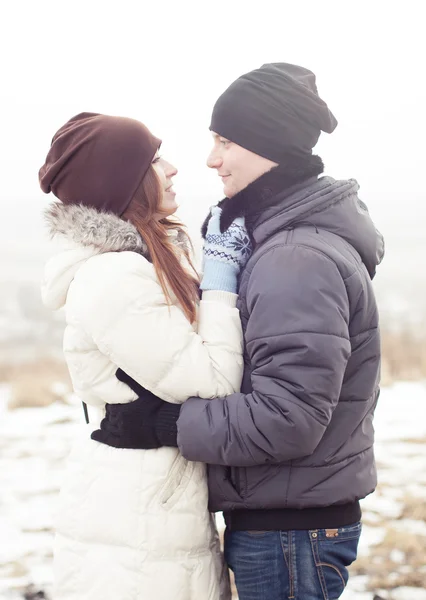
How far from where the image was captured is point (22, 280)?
15016 mm

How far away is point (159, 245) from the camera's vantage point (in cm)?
171

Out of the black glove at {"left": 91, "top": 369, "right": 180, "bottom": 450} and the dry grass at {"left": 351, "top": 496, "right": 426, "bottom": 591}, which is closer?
the black glove at {"left": 91, "top": 369, "right": 180, "bottom": 450}

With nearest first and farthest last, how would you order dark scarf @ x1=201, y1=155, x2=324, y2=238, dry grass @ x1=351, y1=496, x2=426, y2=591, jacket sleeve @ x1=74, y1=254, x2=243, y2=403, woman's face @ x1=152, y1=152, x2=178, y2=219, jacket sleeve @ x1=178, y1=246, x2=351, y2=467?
jacket sleeve @ x1=178, y1=246, x2=351, y2=467 → jacket sleeve @ x1=74, y1=254, x2=243, y2=403 → dark scarf @ x1=201, y1=155, x2=324, y2=238 → woman's face @ x1=152, y1=152, x2=178, y2=219 → dry grass @ x1=351, y1=496, x2=426, y2=591

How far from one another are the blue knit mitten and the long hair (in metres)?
0.05

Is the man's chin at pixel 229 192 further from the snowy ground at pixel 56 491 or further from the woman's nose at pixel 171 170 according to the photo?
the snowy ground at pixel 56 491

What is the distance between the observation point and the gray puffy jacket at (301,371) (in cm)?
144

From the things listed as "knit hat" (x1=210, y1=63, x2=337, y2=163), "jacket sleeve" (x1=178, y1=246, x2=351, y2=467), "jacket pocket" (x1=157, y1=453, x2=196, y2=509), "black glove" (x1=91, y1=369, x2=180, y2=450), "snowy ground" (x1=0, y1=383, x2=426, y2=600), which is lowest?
"snowy ground" (x1=0, y1=383, x2=426, y2=600)

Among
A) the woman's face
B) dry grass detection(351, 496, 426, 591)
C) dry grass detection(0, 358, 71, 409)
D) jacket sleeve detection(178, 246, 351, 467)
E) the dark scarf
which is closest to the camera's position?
jacket sleeve detection(178, 246, 351, 467)

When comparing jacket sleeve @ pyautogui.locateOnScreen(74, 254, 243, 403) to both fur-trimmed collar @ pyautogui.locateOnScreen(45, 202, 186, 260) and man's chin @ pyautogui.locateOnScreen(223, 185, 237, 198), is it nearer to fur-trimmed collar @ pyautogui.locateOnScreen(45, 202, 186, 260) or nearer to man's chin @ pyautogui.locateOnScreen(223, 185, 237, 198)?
fur-trimmed collar @ pyautogui.locateOnScreen(45, 202, 186, 260)

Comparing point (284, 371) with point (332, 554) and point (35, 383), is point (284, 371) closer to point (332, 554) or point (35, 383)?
point (332, 554)

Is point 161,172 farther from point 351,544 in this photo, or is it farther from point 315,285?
point 351,544

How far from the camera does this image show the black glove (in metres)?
1.57

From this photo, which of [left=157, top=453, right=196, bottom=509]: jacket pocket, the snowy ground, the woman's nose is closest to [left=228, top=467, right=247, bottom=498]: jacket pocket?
[left=157, top=453, right=196, bottom=509]: jacket pocket

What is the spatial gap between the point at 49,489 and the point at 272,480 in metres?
2.64
